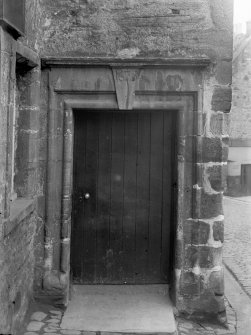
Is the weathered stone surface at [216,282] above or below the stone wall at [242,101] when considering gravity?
below

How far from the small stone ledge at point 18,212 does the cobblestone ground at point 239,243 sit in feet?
10.4

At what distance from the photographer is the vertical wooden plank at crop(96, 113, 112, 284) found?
556 cm

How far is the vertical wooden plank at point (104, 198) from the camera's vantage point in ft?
18.2

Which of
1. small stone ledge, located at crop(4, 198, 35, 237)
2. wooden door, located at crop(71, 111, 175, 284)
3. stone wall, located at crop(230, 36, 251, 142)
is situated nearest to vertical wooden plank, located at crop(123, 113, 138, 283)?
wooden door, located at crop(71, 111, 175, 284)

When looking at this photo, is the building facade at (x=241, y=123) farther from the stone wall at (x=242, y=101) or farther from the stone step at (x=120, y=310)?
the stone step at (x=120, y=310)

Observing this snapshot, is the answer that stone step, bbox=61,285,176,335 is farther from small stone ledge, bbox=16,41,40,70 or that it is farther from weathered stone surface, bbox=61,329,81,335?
small stone ledge, bbox=16,41,40,70

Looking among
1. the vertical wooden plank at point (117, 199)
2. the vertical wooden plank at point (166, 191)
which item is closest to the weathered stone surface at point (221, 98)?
the vertical wooden plank at point (166, 191)

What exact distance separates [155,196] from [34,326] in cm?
199

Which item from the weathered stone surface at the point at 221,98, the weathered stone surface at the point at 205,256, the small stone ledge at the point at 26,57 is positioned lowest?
the weathered stone surface at the point at 205,256

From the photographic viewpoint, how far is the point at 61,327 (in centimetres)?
481

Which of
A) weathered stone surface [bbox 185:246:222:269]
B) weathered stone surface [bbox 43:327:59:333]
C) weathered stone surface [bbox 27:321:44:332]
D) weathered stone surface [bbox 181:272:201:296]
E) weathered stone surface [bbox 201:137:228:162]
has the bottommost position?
weathered stone surface [bbox 43:327:59:333]

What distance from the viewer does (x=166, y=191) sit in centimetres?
563

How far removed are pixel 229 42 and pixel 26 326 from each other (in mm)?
3671

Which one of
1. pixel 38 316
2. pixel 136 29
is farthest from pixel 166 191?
pixel 38 316
